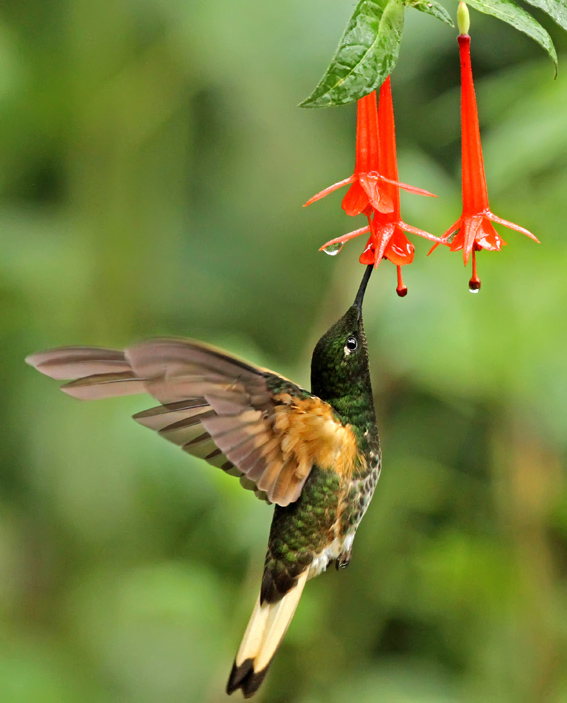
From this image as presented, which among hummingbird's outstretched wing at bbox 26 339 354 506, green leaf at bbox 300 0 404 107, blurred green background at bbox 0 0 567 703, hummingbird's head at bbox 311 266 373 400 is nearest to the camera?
green leaf at bbox 300 0 404 107

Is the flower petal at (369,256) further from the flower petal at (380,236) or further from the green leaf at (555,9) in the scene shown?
the green leaf at (555,9)

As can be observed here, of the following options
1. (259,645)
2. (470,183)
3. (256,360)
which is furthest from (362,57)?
(256,360)

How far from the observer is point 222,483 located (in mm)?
1362

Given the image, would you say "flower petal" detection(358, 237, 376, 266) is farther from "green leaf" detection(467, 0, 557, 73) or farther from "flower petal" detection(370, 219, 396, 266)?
"green leaf" detection(467, 0, 557, 73)

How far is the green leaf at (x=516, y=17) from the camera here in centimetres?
62

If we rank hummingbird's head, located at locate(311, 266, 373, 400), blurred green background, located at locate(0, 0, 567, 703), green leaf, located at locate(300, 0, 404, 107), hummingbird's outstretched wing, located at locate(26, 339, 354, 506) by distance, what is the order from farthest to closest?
blurred green background, located at locate(0, 0, 567, 703) < hummingbird's head, located at locate(311, 266, 373, 400) < hummingbird's outstretched wing, located at locate(26, 339, 354, 506) < green leaf, located at locate(300, 0, 404, 107)

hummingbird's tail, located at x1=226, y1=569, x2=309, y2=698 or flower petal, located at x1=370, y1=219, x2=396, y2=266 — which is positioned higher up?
flower petal, located at x1=370, y1=219, x2=396, y2=266

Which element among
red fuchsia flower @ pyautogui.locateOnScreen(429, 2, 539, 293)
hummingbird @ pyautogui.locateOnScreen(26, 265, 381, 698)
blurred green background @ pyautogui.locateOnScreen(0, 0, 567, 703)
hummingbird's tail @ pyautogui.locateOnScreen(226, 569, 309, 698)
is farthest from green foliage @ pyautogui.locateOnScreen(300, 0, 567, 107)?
→ blurred green background @ pyautogui.locateOnScreen(0, 0, 567, 703)

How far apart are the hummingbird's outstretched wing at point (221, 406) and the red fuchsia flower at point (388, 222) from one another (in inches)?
6.1

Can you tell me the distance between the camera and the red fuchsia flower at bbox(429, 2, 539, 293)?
2.41ft

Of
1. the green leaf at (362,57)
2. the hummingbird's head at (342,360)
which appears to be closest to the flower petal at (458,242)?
the hummingbird's head at (342,360)

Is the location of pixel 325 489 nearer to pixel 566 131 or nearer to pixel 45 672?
pixel 566 131

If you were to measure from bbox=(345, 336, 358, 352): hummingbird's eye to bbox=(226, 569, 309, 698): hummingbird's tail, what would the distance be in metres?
0.29

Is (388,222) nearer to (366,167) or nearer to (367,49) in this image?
(366,167)
